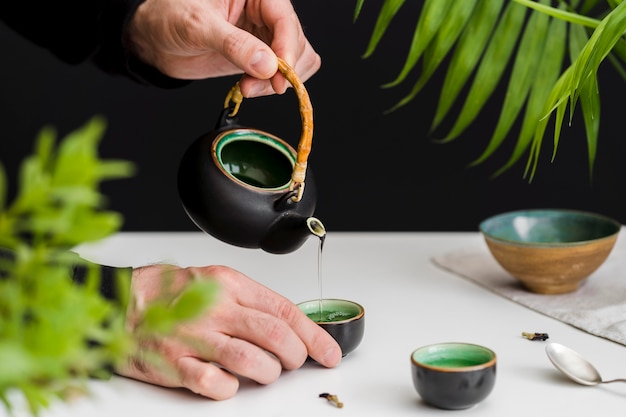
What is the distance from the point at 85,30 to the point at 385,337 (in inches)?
35.4

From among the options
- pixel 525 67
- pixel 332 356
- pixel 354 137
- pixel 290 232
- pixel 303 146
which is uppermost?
pixel 525 67

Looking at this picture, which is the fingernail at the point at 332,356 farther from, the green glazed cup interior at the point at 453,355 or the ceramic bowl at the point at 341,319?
the green glazed cup interior at the point at 453,355

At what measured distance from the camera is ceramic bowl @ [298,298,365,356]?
1146 millimetres

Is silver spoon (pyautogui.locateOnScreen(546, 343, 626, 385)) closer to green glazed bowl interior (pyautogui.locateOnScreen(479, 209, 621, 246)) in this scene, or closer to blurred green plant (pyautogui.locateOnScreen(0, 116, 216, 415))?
green glazed bowl interior (pyautogui.locateOnScreen(479, 209, 621, 246))

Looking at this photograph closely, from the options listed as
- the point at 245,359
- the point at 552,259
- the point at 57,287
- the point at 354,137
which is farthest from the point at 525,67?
the point at 57,287

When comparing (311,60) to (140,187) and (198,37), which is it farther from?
(140,187)

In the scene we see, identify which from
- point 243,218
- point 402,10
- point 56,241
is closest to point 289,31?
point 243,218

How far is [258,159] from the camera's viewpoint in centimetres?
133

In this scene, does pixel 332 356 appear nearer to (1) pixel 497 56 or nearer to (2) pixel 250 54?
(2) pixel 250 54

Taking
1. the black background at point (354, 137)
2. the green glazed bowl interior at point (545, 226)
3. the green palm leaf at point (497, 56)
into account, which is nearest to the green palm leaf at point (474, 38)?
the green palm leaf at point (497, 56)

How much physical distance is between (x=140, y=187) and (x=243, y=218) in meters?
1.46

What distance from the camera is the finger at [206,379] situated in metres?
1.05

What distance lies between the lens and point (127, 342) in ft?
1.06

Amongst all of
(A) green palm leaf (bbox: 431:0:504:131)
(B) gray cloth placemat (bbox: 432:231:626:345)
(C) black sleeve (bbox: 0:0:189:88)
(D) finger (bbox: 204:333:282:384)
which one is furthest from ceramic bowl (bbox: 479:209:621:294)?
(C) black sleeve (bbox: 0:0:189:88)
